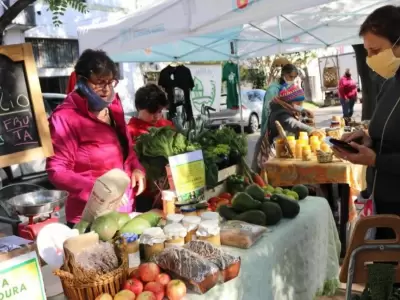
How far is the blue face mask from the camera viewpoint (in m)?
2.46

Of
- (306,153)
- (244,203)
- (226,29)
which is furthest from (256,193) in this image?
(226,29)

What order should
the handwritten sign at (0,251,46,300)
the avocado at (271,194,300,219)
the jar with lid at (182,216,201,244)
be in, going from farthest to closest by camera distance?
1. the avocado at (271,194,300,219)
2. the jar with lid at (182,216,201,244)
3. the handwritten sign at (0,251,46,300)

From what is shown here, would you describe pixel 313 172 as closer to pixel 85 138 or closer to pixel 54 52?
pixel 85 138

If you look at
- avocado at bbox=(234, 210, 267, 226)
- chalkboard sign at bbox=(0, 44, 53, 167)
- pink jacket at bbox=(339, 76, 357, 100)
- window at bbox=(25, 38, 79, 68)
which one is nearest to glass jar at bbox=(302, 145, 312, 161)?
avocado at bbox=(234, 210, 267, 226)

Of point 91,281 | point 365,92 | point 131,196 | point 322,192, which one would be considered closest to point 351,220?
point 322,192

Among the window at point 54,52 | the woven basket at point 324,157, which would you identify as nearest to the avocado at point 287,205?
the woven basket at point 324,157

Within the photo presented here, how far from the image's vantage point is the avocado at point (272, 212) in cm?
242

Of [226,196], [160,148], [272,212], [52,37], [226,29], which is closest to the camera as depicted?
[272,212]

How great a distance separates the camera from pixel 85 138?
253 cm

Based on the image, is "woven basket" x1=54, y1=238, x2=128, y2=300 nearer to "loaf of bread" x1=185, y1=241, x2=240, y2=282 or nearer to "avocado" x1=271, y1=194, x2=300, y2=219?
"loaf of bread" x1=185, y1=241, x2=240, y2=282

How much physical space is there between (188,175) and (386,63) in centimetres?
119

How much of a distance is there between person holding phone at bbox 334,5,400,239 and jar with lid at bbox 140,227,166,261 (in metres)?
1.05

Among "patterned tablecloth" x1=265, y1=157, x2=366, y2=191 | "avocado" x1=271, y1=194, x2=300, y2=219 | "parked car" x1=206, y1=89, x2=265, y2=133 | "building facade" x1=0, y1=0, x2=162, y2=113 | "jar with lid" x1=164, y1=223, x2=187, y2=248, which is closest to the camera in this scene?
"jar with lid" x1=164, y1=223, x2=187, y2=248

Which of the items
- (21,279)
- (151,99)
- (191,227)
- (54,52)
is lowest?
(191,227)
